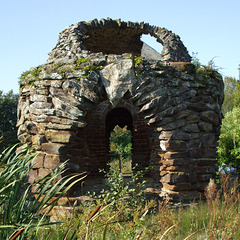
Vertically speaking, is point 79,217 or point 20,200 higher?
point 20,200

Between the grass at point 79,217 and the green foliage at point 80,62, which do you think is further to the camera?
the green foliage at point 80,62

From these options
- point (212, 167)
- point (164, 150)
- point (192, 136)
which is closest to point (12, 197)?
point (164, 150)

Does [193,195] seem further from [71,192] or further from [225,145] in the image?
[225,145]

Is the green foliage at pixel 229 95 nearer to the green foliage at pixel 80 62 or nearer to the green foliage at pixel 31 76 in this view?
the green foliage at pixel 80 62

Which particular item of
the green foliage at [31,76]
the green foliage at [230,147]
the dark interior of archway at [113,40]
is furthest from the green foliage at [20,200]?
the green foliage at [230,147]

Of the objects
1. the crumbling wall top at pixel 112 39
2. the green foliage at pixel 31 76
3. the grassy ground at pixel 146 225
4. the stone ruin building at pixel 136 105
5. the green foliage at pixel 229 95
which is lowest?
the grassy ground at pixel 146 225

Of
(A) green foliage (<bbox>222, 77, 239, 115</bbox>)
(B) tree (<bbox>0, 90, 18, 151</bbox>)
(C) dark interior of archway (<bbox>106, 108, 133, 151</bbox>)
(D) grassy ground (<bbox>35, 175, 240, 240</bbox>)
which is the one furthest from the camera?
(A) green foliage (<bbox>222, 77, 239, 115</bbox>)

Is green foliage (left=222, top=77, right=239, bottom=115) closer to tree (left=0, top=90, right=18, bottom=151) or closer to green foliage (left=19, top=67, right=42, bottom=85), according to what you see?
tree (left=0, top=90, right=18, bottom=151)

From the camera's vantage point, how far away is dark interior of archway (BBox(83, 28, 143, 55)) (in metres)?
8.60

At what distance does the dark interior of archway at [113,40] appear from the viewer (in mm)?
8602

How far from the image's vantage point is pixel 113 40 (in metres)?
9.18

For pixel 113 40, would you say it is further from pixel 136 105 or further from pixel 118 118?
pixel 136 105

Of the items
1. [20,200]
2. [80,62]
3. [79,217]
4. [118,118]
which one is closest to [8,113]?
[118,118]

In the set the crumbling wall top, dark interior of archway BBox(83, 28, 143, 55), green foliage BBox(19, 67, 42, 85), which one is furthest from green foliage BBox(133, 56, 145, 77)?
dark interior of archway BBox(83, 28, 143, 55)
